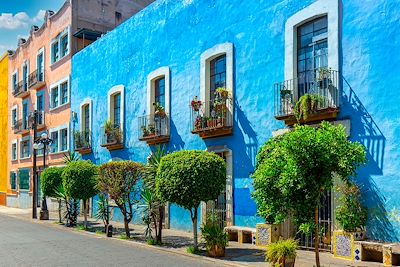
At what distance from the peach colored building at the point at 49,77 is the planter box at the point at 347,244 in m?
19.9

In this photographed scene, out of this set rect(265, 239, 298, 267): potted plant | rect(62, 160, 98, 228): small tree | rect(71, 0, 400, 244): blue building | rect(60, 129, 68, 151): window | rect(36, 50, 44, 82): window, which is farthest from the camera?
rect(36, 50, 44, 82): window

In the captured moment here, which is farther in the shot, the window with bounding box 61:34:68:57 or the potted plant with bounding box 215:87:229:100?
the window with bounding box 61:34:68:57

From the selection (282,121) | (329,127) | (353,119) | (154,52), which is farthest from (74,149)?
(329,127)

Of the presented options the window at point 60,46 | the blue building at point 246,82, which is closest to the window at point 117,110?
the blue building at point 246,82

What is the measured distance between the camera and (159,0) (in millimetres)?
19688

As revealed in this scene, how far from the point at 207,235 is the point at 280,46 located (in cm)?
593

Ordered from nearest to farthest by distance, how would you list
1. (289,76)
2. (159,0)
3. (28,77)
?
(289,76) < (159,0) < (28,77)

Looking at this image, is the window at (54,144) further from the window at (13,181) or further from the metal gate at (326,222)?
the metal gate at (326,222)

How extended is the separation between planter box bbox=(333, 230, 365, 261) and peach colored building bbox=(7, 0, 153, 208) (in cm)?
1990

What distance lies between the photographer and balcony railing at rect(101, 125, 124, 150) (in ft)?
72.2

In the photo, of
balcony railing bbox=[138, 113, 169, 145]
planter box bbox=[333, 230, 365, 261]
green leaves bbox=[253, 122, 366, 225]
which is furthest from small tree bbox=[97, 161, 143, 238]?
green leaves bbox=[253, 122, 366, 225]

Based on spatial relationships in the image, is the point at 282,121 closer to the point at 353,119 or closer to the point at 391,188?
the point at 353,119

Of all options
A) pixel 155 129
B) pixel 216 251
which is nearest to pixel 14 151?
pixel 155 129

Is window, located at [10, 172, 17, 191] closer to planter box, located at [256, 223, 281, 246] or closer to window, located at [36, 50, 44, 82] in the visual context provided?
window, located at [36, 50, 44, 82]
